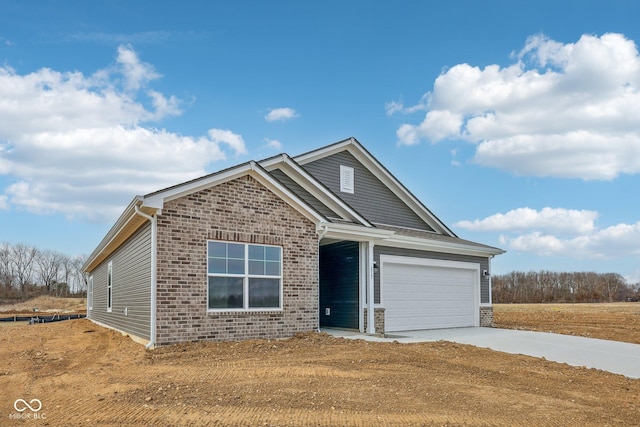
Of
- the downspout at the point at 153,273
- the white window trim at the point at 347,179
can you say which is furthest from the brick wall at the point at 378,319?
the downspout at the point at 153,273

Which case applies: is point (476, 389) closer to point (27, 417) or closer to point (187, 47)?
point (27, 417)

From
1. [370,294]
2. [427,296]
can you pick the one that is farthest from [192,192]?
[427,296]

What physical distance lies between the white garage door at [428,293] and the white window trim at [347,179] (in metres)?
3.23

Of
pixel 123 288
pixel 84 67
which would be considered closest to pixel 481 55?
pixel 84 67

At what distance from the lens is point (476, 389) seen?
808cm

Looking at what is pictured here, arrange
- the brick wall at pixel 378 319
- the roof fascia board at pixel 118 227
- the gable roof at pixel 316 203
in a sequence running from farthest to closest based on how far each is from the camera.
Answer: the brick wall at pixel 378 319 < the gable roof at pixel 316 203 < the roof fascia board at pixel 118 227

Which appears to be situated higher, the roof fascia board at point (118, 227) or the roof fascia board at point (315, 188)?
the roof fascia board at point (315, 188)

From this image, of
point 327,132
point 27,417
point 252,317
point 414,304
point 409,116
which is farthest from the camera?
point 327,132

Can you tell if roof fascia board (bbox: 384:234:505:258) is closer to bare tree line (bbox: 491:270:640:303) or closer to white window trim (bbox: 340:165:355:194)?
white window trim (bbox: 340:165:355:194)

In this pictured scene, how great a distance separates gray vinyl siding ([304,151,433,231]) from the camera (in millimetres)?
17875

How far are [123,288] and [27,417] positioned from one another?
929 cm

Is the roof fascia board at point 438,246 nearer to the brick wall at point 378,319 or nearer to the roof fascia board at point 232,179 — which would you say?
the brick wall at point 378,319

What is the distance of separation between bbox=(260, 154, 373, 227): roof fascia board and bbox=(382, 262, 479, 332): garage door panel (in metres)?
1.97

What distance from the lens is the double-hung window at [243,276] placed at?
1194 centimetres
